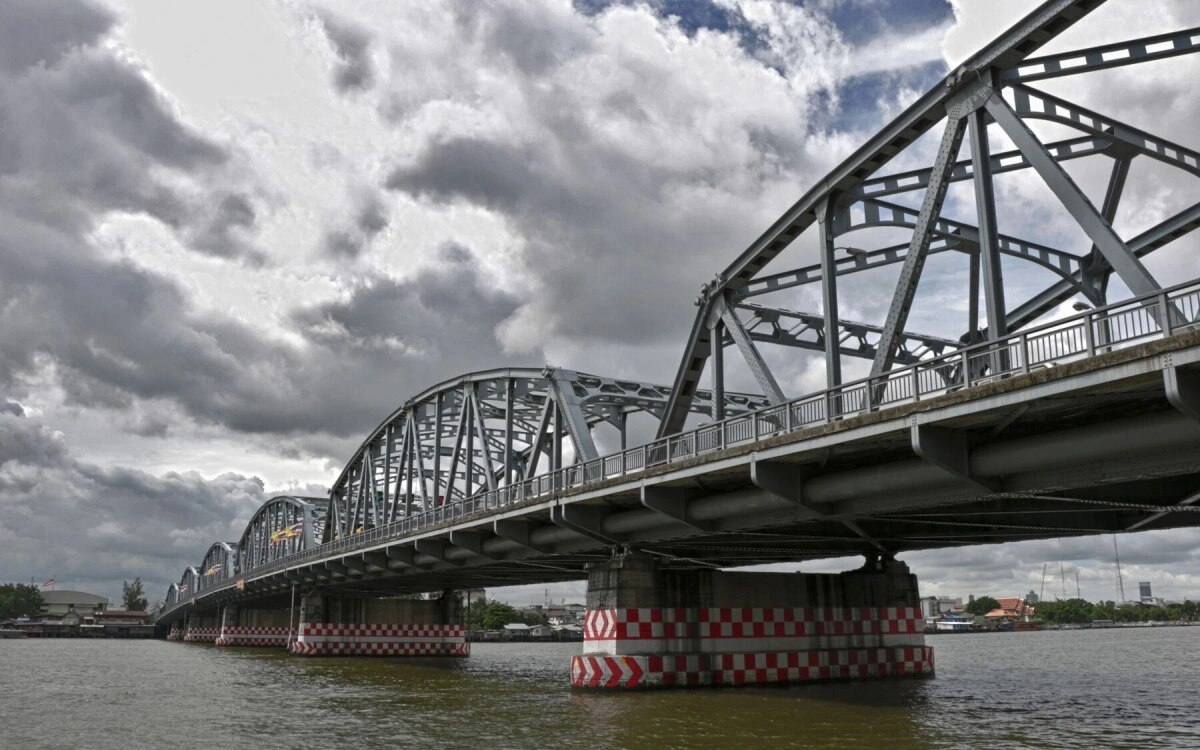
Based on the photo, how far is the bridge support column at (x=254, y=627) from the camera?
118794 mm

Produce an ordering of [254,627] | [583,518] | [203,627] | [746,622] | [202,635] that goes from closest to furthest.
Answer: [583,518]
[746,622]
[254,627]
[202,635]
[203,627]

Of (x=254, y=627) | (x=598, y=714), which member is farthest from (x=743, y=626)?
(x=254, y=627)

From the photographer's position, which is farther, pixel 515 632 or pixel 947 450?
pixel 515 632

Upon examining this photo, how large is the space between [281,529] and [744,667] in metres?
95.7

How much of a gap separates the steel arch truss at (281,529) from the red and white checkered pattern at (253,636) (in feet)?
24.2

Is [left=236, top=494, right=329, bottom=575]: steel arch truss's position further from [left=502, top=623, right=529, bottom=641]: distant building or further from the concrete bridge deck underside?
the concrete bridge deck underside

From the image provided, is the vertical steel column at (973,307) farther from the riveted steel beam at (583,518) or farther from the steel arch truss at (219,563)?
the steel arch truss at (219,563)

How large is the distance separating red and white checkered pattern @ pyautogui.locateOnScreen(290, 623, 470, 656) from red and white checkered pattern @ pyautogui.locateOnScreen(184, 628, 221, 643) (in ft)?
245

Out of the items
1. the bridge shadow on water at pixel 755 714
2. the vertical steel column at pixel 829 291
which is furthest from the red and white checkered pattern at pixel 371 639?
the vertical steel column at pixel 829 291

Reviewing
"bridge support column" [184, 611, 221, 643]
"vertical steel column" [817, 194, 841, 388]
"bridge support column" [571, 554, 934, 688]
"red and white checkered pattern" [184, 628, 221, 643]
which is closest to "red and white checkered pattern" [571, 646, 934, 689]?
"bridge support column" [571, 554, 934, 688]

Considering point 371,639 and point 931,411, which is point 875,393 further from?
point 371,639

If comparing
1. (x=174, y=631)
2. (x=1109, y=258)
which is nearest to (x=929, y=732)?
(x=1109, y=258)

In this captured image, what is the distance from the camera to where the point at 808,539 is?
115ft

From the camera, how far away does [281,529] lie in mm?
121625
